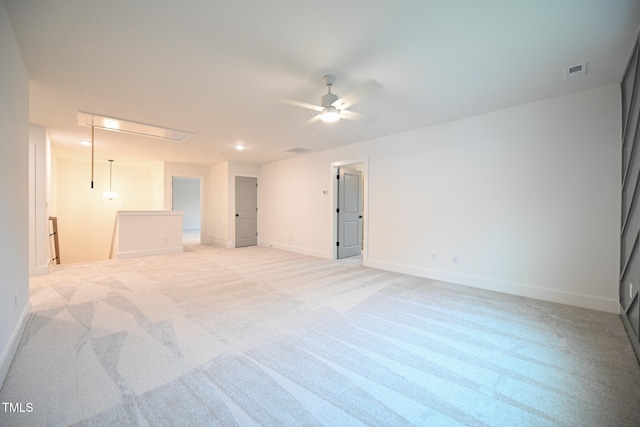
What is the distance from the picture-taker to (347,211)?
6.11 m

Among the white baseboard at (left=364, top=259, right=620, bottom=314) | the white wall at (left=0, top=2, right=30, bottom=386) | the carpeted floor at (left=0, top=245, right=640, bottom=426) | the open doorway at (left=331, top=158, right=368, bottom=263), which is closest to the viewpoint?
the carpeted floor at (left=0, top=245, right=640, bottom=426)

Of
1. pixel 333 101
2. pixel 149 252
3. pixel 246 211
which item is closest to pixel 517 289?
pixel 333 101

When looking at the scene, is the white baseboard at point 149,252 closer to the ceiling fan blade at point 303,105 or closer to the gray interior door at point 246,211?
the gray interior door at point 246,211

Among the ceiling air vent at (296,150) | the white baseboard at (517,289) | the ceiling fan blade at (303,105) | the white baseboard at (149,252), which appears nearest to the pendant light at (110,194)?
the white baseboard at (149,252)

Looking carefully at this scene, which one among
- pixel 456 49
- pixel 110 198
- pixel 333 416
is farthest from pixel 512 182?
pixel 110 198

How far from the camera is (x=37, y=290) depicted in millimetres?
3479

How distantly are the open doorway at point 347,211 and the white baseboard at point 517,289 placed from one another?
1427 millimetres

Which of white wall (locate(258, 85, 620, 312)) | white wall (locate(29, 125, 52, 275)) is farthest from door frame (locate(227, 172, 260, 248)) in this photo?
white wall (locate(258, 85, 620, 312))

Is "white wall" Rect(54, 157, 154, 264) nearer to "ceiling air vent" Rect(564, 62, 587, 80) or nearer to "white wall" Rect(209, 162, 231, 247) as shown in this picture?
"white wall" Rect(209, 162, 231, 247)

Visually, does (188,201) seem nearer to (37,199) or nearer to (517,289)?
(37,199)

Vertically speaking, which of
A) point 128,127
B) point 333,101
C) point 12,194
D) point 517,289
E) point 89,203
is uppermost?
point 128,127

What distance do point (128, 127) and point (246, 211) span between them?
3948mm

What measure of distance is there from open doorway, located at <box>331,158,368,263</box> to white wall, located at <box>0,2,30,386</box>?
4560 mm

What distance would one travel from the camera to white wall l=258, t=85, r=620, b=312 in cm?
289
